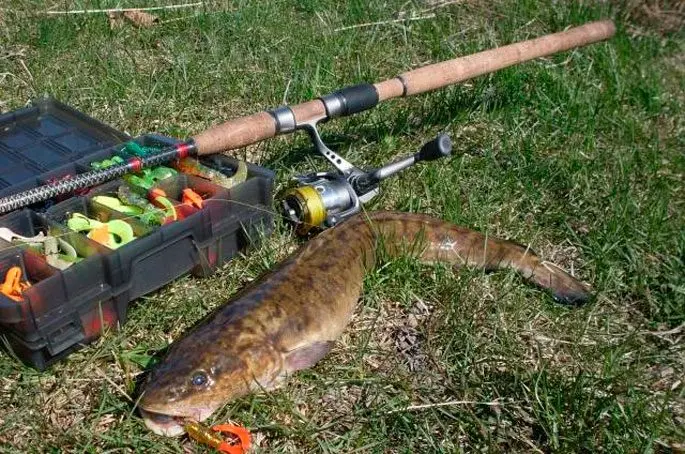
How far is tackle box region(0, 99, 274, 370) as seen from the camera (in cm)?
276

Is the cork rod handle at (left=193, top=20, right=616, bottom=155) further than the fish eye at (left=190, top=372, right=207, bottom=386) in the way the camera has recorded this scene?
Yes

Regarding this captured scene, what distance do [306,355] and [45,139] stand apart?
1.52 m

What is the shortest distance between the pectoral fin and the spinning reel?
2.35ft

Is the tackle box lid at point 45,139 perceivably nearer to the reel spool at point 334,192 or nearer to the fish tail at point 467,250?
the reel spool at point 334,192

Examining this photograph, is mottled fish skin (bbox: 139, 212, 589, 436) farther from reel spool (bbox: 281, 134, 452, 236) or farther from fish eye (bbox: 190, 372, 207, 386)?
reel spool (bbox: 281, 134, 452, 236)

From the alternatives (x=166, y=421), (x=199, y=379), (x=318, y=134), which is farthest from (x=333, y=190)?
(x=166, y=421)

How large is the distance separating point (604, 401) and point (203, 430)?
1.33 m

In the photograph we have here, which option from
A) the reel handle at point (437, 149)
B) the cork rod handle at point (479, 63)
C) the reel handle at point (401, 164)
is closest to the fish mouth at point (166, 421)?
the reel handle at point (401, 164)

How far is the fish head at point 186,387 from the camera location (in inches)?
103

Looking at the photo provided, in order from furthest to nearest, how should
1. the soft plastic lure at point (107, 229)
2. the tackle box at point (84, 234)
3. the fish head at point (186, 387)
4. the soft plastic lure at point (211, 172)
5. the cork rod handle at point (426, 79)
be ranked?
the cork rod handle at point (426, 79) → the soft plastic lure at point (211, 172) → the soft plastic lure at point (107, 229) → the tackle box at point (84, 234) → the fish head at point (186, 387)

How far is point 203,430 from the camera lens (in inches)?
105

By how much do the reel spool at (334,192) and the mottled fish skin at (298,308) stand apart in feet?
0.37

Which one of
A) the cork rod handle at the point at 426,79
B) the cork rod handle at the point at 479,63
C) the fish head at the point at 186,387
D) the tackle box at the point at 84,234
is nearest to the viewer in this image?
the fish head at the point at 186,387

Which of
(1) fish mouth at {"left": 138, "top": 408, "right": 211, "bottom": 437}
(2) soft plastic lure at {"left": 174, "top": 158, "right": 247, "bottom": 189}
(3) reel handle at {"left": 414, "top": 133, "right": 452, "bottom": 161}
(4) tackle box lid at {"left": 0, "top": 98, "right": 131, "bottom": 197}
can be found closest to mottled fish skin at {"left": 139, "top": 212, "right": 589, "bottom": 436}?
(1) fish mouth at {"left": 138, "top": 408, "right": 211, "bottom": 437}
